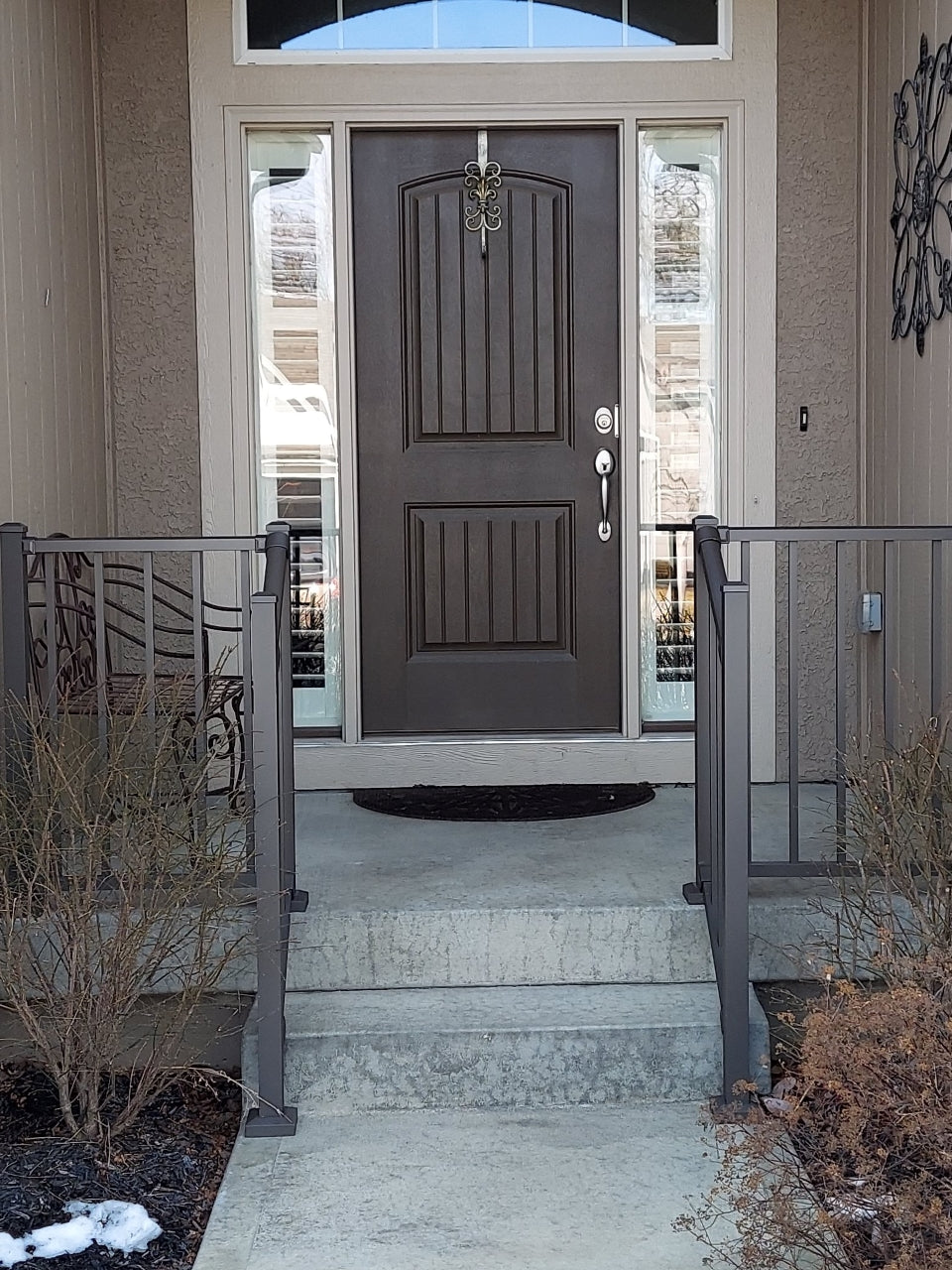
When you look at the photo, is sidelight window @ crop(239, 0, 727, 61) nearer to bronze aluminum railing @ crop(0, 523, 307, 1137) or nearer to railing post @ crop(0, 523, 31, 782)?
bronze aluminum railing @ crop(0, 523, 307, 1137)

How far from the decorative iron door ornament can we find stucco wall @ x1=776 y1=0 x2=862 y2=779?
889 mm

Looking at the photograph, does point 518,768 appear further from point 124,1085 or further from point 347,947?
point 124,1085

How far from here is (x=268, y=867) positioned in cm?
278

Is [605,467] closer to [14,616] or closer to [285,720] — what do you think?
[285,720]

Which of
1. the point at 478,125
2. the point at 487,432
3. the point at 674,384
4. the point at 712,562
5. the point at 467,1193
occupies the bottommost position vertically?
the point at 467,1193

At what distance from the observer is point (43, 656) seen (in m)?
3.56

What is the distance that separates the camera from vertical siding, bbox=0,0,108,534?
11.5 ft

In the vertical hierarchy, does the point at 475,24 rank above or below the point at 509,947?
above

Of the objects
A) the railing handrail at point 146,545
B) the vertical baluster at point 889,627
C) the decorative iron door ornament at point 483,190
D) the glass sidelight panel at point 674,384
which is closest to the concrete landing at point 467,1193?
the vertical baluster at point 889,627

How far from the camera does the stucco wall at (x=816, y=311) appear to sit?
441 cm

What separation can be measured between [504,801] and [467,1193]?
1801mm

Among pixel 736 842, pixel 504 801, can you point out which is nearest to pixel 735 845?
pixel 736 842

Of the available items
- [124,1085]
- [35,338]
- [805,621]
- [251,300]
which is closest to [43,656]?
[35,338]

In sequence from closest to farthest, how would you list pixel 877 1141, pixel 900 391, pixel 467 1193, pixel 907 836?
pixel 877 1141
pixel 467 1193
pixel 907 836
pixel 900 391
